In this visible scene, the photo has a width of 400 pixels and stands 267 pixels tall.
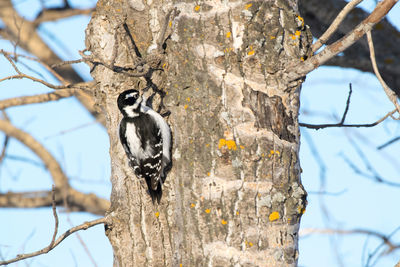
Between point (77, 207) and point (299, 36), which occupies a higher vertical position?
point (299, 36)

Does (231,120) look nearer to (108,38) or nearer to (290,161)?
(290,161)

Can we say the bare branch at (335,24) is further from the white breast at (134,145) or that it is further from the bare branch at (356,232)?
the bare branch at (356,232)

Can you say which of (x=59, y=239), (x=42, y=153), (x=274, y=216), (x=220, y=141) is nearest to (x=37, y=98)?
(x=42, y=153)

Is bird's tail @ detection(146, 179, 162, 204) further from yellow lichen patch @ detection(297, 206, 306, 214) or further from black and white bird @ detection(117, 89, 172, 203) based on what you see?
yellow lichen patch @ detection(297, 206, 306, 214)

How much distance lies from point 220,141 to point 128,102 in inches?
30.9

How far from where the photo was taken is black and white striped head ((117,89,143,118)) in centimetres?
318

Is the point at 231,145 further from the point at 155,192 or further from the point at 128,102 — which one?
the point at 128,102

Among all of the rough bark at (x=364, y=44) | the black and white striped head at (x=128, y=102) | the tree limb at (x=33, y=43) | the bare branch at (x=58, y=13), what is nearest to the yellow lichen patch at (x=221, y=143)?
the black and white striped head at (x=128, y=102)

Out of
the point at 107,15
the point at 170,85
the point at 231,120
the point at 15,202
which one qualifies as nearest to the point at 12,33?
the point at 15,202

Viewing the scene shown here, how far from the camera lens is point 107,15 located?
3.24 m

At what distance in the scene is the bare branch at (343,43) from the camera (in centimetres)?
256

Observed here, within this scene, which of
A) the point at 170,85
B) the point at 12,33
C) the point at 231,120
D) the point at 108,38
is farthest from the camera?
the point at 12,33

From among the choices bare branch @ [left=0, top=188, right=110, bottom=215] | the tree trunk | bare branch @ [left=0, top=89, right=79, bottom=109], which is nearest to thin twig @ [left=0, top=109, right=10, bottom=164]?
bare branch @ [left=0, top=89, right=79, bottom=109]

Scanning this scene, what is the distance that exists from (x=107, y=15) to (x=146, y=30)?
0.97 feet
